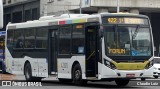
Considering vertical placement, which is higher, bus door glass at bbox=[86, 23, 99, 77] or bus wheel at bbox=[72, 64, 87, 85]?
bus door glass at bbox=[86, 23, 99, 77]

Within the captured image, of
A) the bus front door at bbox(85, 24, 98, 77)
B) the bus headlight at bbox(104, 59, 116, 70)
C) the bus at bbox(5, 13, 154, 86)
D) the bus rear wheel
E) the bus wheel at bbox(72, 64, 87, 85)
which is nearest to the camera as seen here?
the bus headlight at bbox(104, 59, 116, 70)

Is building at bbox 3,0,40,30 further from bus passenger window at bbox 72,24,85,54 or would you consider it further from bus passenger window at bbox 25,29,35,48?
bus passenger window at bbox 72,24,85,54

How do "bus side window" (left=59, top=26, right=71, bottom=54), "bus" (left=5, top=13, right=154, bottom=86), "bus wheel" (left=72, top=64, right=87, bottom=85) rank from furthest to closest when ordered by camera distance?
1. "bus side window" (left=59, top=26, right=71, bottom=54)
2. "bus wheel" (left=72, top=64, right=87, bottom=85)
3. "bus" (left=5, top=13, right=154, bottom=86)

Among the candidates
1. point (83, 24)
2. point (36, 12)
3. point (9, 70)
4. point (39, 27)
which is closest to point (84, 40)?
point (83, 24)

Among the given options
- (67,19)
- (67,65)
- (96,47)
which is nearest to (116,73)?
(96,47)

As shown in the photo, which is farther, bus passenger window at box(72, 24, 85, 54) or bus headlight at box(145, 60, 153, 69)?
bus passenger window at box(72, 24, 85, 54)

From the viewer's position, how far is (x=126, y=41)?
20.5 m

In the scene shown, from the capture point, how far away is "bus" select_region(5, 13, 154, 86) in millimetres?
20281

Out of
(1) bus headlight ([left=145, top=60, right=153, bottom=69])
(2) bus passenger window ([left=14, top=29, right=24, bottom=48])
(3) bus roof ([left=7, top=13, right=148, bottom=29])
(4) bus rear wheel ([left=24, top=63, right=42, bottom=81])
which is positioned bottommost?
(4) bus rear wheel ([left=24, top=63, right=42, bottom=81])

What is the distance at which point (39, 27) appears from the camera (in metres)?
25.2

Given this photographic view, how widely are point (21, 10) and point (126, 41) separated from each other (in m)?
51.1

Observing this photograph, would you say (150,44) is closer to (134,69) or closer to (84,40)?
(134,69)

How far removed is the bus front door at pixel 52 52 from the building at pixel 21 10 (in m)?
41.6

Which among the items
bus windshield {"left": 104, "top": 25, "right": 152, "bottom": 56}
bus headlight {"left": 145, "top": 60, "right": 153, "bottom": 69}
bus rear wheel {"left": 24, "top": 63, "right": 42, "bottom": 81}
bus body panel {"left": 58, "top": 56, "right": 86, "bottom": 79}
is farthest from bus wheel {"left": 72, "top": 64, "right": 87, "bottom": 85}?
bus rear wheel {"left": 24, "top": 63, "right": 42, "bottom": 81}
